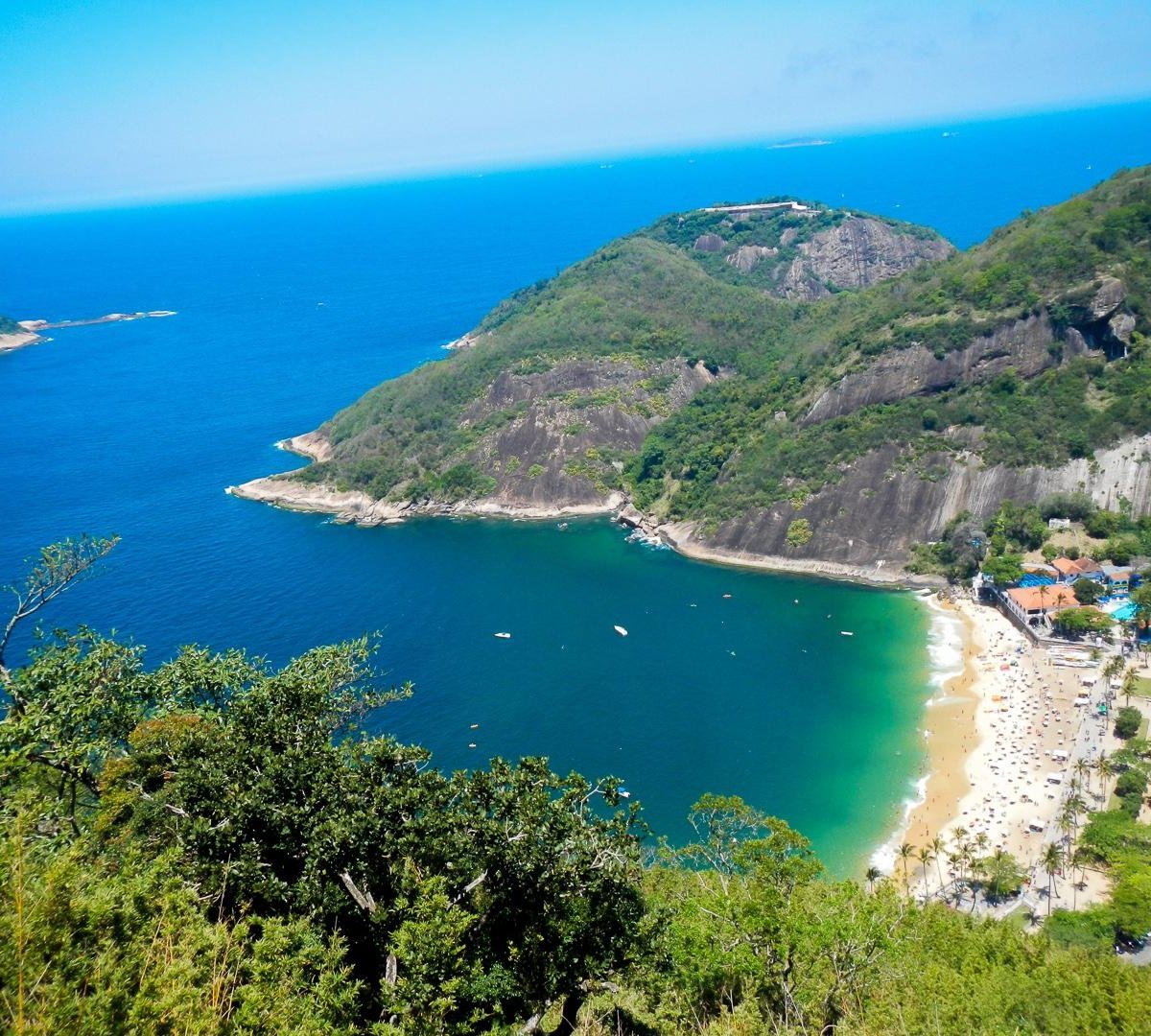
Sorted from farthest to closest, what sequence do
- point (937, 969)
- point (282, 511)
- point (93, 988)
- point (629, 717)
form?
point (282, 511)
point (629, 717)
point (937, 969)
point (93, 988)

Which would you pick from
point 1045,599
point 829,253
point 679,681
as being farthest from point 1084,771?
point 829,253

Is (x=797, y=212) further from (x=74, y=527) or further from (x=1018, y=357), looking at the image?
(x=74, y=527)

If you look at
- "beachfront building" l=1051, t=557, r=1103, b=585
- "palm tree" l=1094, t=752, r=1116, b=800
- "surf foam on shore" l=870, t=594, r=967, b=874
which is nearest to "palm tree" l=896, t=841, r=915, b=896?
"surf foam on shore" l=870, t=594, r=967, b=874

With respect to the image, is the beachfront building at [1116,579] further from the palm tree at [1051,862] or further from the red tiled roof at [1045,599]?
the palm tree at [1051,862]

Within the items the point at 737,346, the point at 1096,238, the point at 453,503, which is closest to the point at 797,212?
the point at 737,346

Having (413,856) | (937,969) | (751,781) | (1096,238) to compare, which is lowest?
(751,781)

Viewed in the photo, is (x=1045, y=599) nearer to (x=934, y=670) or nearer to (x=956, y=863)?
(x=934, y=670)
